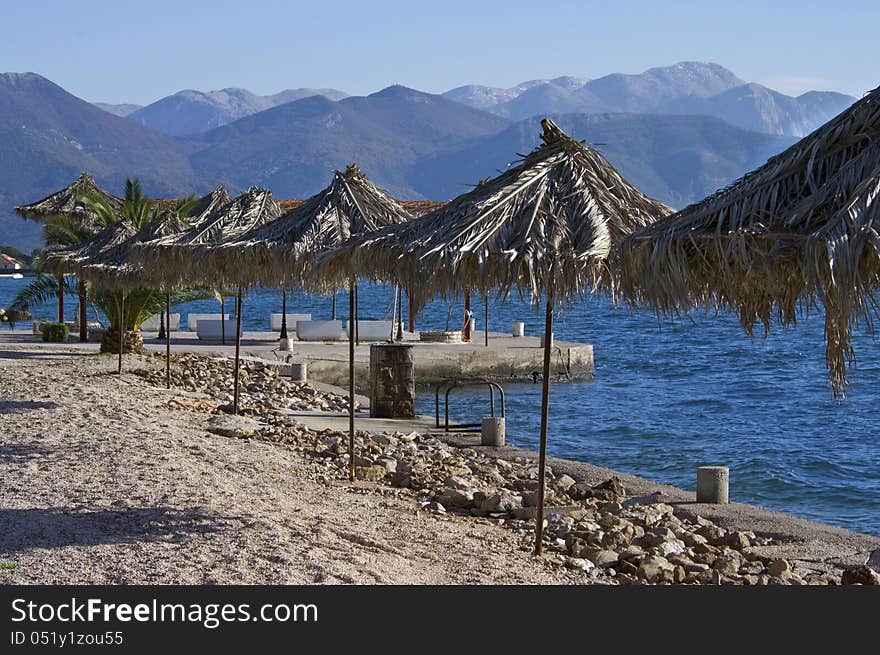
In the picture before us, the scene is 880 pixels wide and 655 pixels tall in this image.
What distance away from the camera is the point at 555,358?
26.5 m

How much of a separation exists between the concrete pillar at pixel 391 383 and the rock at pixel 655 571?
7.73 meters

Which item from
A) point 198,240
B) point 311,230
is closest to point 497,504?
point 311,230

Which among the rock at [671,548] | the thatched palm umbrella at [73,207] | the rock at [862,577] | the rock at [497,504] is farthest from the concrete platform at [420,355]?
the rock at [862,577]

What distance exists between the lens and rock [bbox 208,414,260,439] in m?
11.2

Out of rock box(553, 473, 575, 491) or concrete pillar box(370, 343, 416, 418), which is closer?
rock box(553, 473, 575, 491)

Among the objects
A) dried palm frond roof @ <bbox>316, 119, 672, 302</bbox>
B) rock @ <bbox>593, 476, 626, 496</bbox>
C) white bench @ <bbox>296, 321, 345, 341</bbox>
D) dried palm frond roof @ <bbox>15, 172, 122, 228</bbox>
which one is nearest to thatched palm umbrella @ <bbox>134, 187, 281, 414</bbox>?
rock @ <bbox>593, 476, 626, 496</bbox>

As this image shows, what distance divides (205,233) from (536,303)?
684cm

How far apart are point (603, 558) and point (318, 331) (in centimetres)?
1889

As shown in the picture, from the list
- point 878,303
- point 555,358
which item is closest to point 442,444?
point 878,303

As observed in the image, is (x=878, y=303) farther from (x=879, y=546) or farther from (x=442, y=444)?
(x=442, y=444)

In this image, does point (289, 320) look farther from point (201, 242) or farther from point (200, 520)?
point (200, 520)

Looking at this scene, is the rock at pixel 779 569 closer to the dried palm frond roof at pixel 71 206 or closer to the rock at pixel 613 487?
the rock at pixel 613 487

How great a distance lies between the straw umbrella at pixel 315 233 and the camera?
9875 millimetres

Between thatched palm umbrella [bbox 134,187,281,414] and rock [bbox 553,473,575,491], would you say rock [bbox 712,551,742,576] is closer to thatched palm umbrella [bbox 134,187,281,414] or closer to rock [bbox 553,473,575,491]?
rock [bbox 553,473,575,491]
